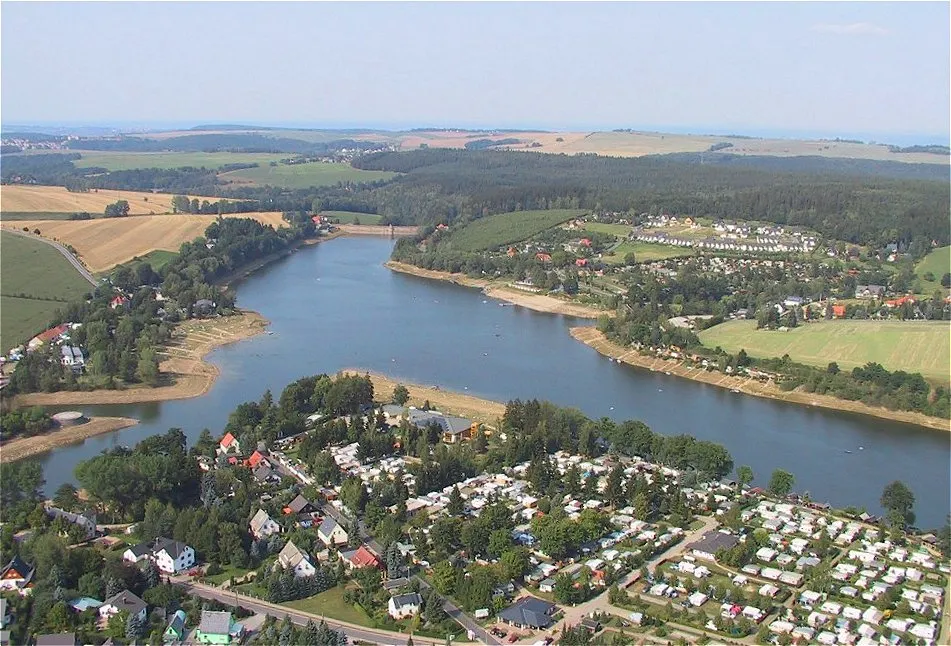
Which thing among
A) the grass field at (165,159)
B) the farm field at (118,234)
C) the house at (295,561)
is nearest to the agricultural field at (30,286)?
the farm field at (118,234)

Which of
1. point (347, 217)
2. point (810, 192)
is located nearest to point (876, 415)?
point (810, 192)

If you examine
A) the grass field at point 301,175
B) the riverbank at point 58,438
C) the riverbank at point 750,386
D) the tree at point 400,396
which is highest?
the grass field at point 301,175

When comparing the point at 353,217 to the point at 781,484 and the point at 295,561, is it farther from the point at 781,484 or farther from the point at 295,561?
the point at 295,561

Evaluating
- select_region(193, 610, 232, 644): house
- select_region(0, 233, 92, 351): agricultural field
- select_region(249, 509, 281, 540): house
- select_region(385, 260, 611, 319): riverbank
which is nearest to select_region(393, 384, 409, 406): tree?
select_region(249, 509, 281, 540): house

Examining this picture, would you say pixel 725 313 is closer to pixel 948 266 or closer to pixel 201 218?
pixel 948 266

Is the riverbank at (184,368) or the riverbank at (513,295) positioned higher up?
the riverbank at (513,295)

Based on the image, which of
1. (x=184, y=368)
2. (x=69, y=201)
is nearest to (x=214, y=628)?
(x=184, y=368)

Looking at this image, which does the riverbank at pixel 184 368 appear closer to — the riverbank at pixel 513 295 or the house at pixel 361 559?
the riverbank at pixel 513 295
